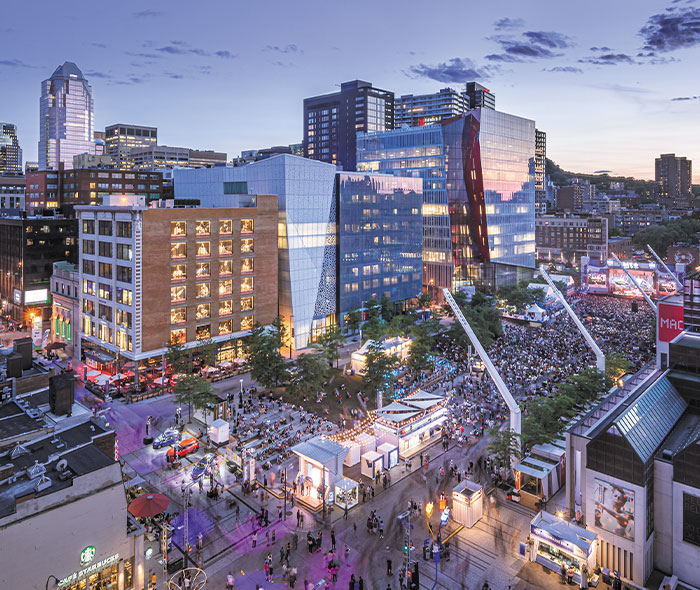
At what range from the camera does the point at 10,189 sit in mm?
180500

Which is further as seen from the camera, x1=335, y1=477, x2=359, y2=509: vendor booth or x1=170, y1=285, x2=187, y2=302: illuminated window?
x1=170, y1=285, x2=187, y2=302: illuminated window

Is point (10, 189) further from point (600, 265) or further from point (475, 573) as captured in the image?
point (475, 573)

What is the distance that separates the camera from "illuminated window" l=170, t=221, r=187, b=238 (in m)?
62.9

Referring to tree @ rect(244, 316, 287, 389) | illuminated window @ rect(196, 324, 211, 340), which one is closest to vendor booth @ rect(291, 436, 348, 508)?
tree @ rect(244, 316, 287, 389)

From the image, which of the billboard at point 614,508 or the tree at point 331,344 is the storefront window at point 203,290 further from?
the billboard at point 614,508

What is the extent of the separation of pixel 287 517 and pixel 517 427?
18668mm

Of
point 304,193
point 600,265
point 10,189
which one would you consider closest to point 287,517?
point 304,193

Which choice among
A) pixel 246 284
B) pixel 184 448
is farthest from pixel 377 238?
pixel 184 448

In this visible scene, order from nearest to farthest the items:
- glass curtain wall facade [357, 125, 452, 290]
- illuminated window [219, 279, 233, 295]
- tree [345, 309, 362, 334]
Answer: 1. illuminated window [219, 279, 233, 295]
2. tree [345, 309, 362, 334]
3. glass curtain wall facade [357, 125, 452, 290]

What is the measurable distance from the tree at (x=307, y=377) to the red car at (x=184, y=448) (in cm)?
1205

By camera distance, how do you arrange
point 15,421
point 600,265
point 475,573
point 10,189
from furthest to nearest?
point 10,189, point 600,265, point 15,421, point 475,573

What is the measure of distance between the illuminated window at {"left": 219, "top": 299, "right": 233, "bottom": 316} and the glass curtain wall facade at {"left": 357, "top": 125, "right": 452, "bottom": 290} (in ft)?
196

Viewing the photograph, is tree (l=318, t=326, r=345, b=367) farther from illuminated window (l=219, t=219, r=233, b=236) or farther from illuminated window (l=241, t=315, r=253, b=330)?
illuminated window (l=219, t=219, r=233, b=236)

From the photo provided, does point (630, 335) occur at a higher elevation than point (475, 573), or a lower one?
higher
